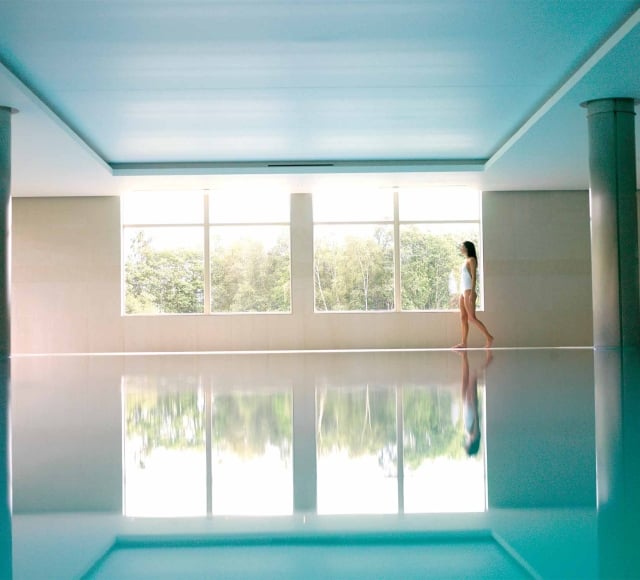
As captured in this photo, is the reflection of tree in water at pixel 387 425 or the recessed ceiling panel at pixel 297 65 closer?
the reflection of tree in water at pixel 387 425

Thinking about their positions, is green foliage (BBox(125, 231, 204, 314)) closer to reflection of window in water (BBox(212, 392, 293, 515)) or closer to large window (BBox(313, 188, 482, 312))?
large window (BBox(313, 188, 482, 312))

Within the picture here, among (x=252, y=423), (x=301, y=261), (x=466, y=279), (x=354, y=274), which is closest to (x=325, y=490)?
(x=252, y=423)

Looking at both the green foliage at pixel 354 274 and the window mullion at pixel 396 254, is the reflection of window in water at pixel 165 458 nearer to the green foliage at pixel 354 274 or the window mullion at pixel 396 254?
the green foliage at pixel 354 274

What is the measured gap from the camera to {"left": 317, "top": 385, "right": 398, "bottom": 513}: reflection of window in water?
Answer: 209 cm

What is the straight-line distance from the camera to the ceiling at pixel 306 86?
8.27m

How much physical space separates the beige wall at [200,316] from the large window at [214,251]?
0.33 m

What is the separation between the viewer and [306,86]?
1091 cm

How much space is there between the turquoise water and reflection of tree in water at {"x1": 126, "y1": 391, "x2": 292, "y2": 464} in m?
0.01

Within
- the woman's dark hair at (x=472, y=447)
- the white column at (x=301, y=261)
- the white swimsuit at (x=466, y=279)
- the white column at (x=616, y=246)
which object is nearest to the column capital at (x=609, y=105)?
the white column at (x=616, y=246)

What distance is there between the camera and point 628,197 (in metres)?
12.0

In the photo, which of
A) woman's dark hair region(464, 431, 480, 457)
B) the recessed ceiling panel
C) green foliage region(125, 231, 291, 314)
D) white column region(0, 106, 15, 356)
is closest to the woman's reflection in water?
woman's dark hair region(464, 431, 480, 457)

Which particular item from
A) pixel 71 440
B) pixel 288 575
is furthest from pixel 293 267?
pixel 288 575

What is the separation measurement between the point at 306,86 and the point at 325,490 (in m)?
9.30

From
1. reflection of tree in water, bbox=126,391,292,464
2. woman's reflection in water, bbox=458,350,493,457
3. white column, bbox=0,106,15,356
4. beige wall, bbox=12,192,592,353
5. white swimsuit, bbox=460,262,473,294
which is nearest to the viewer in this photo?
woman's reflection in water, bbox=458,350,493,457
